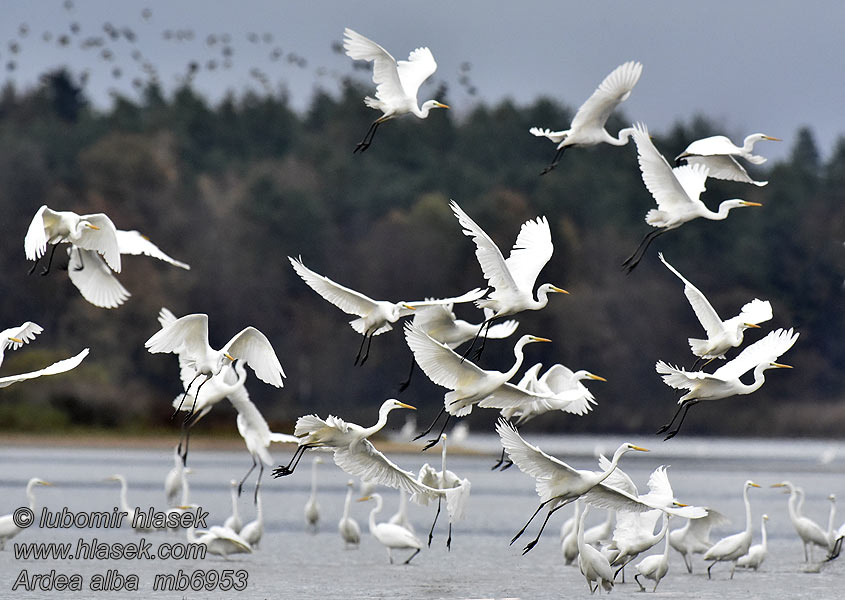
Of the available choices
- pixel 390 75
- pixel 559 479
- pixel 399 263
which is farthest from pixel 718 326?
pixel 399 263

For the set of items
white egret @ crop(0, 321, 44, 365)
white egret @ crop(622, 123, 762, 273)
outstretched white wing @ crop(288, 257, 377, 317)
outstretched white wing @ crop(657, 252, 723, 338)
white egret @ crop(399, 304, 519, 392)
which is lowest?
white egret @ crop(0, 321, 44, 365)

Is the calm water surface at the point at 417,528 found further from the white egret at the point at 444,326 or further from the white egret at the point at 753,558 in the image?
the white egret at the point at 444,326

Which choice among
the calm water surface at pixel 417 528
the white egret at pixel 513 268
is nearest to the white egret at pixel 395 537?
the calm water surface at pixel 417 528

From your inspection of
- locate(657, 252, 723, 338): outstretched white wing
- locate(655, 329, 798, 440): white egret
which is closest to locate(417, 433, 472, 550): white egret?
locate(655, 329, 798, 440): white egret

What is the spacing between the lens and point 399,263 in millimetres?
46875

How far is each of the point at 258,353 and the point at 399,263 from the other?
33412mm

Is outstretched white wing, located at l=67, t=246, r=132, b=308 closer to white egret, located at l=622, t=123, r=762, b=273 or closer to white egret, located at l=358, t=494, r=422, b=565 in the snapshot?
white egret, located at l=358, t=494, r=422, b=565

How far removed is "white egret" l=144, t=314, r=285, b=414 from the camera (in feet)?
42.4

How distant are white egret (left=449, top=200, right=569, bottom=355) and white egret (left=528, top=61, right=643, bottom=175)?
0.61m

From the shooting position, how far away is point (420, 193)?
2025 inches

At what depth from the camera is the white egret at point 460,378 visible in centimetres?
1219

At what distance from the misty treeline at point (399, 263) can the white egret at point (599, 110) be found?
27528 mm

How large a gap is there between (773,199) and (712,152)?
135ft

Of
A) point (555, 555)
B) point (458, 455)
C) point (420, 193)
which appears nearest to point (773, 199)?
point (420, 193)
